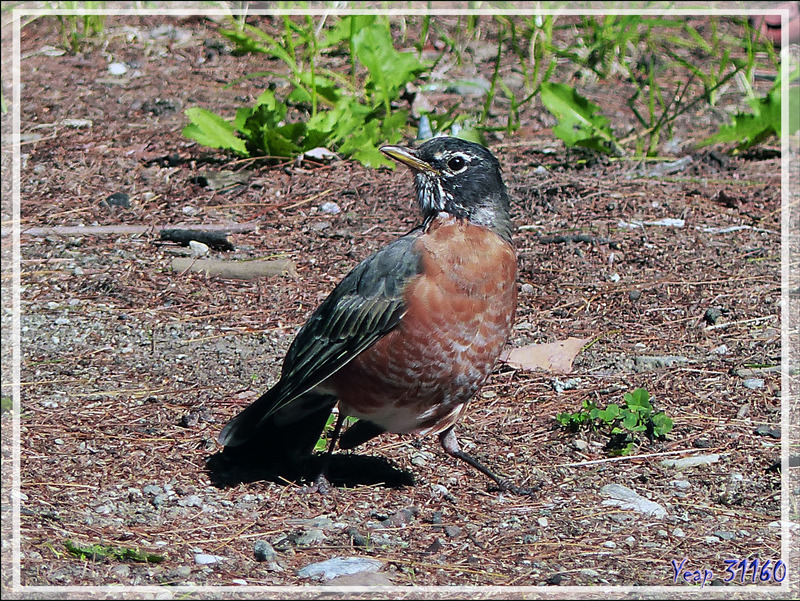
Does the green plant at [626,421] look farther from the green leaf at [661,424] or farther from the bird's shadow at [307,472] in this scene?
the bird's shadow at [307,472]

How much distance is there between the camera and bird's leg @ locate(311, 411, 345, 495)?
3971 millimetres

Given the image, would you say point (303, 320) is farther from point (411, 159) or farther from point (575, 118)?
point (575, 118)

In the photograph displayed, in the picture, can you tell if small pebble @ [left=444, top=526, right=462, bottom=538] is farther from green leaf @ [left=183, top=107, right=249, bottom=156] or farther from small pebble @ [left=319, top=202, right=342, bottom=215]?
green leaf @ [left=183, top=107, right=249, bottom=156]

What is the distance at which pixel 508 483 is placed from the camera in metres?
3.96

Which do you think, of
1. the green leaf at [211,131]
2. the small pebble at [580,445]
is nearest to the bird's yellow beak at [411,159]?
the small pebble at [580,445]

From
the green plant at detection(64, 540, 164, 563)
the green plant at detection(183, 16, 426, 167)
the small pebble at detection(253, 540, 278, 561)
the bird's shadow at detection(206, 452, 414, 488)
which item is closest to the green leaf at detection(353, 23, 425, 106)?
the green plant at detection(183, 16, 426, 167)

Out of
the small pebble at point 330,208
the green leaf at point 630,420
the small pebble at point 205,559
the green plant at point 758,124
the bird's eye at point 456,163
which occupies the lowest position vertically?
the green leaf at point 630,420

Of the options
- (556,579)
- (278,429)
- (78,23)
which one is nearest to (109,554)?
(278,429)

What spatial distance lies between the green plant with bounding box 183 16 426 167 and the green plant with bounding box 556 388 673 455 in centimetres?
280

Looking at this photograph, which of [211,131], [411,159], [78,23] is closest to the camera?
[411,159]

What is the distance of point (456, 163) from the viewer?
13.1ft

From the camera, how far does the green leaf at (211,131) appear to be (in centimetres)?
639

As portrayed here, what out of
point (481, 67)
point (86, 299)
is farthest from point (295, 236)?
point (481, 67)

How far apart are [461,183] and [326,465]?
1.27m
